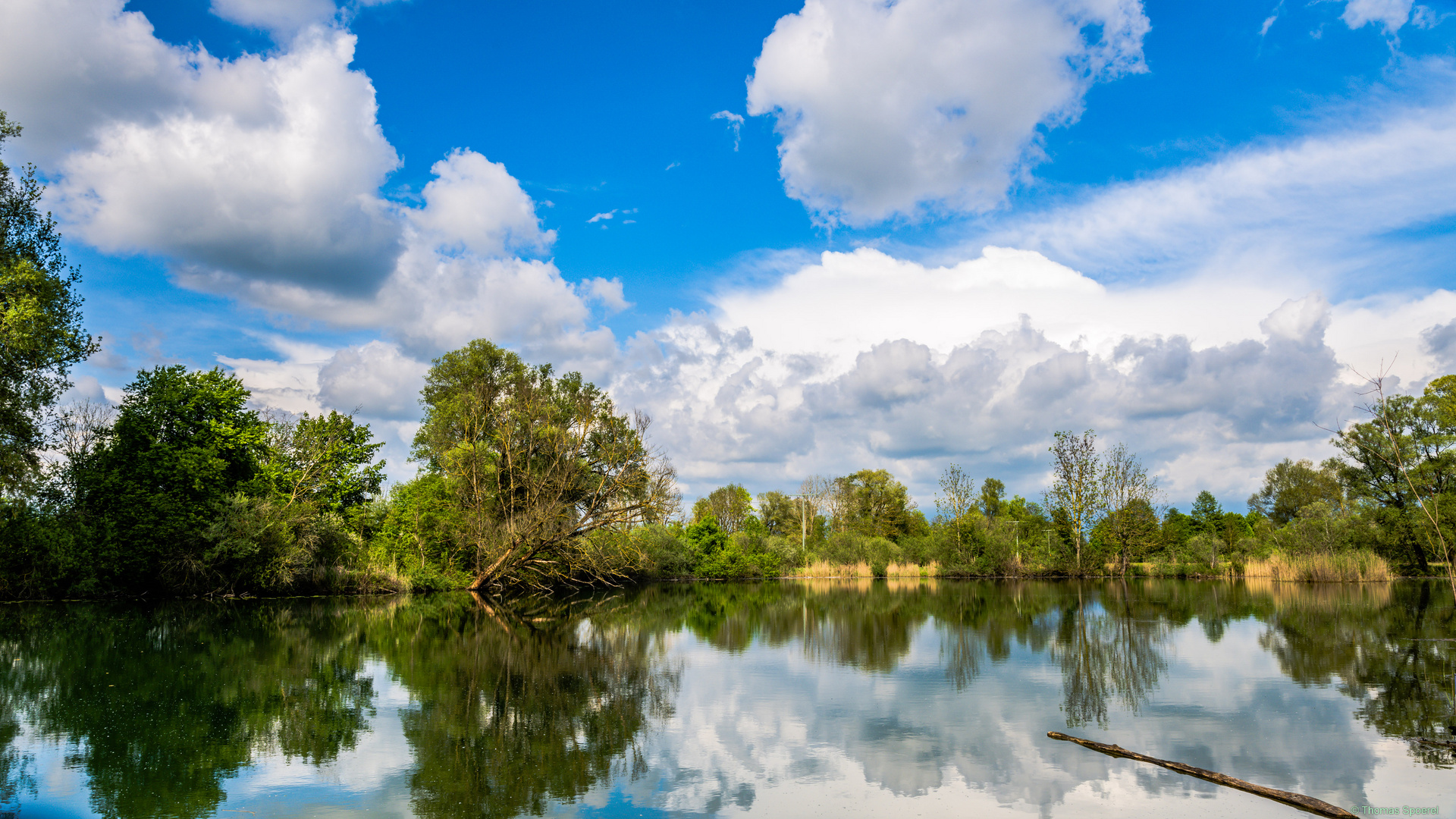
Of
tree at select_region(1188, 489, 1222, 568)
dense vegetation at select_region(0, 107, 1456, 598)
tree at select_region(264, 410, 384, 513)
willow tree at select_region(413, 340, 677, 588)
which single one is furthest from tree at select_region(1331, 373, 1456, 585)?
tree at select_region(264, 410, 384, 513)

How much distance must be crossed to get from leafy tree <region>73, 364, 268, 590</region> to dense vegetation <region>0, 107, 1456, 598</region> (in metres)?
0.08

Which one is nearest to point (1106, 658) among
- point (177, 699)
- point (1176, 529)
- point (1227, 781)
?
point (1227, 781)

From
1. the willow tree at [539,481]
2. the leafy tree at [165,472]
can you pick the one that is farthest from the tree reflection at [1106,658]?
the leafy tree at [165,472]

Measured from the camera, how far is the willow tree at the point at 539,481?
1248 inches

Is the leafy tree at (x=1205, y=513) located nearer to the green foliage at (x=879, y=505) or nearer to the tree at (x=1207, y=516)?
the tree at (x=1207, y=516)

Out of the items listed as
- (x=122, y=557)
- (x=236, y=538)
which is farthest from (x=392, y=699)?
(x=122, y=557)

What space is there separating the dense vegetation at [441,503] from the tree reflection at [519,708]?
44.0 feet

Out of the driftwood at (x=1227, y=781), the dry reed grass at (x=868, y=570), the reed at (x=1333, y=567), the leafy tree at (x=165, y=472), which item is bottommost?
the dry reed grass at (x=868, y=570)

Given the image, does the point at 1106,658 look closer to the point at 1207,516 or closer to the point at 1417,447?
the point at 1417,447

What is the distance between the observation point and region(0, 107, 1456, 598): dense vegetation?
24.3 m

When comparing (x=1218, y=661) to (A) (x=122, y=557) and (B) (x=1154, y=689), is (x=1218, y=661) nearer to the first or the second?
(B) (x=1154, y=689)

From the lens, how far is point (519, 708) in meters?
8.93

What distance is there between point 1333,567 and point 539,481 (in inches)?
1402

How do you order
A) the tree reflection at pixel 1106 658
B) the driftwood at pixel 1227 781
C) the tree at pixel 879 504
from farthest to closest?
1. the tree at pixel 879 504
2. the tree reflection at pixel 1106 658
3. the driftwood at pixel 1227 781
